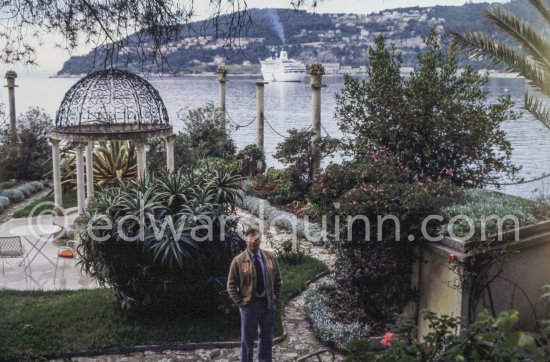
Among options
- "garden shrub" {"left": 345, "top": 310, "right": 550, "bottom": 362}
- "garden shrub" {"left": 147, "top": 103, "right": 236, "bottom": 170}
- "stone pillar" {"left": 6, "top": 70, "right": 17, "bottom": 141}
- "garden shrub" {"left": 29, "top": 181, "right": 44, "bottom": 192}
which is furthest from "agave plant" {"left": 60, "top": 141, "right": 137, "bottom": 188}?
"garden shrub" {"left": 345, "top": 310, "right": 550, "bottom": 362}

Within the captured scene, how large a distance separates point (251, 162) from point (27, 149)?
613 cm

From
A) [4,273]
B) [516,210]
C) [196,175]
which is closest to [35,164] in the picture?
[4,273]

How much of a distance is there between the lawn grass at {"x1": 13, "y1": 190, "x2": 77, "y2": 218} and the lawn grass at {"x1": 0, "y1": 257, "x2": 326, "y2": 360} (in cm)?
561

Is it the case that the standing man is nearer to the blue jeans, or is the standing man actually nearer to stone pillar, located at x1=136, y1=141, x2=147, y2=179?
the blue jeans

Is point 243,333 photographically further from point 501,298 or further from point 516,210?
point 516,210

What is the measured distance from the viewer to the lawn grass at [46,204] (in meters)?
13.3

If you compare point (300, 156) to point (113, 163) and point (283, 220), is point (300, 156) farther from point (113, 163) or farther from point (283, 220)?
point (113, 163)

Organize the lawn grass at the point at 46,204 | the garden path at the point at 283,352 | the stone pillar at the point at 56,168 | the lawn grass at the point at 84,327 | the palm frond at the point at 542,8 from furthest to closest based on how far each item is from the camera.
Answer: the lawn grass at the point at 46,204 < the stone pillar at the point at 56,168 < the palm frond at the point at 542,8 < the lawn grass at the point at 84,327 < the garden path at the point at 283,352

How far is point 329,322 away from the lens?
729cm

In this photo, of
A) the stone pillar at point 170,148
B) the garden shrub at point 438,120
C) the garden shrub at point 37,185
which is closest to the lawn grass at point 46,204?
the garden shrub at point 37,185

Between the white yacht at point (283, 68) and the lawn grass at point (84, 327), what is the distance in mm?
44286

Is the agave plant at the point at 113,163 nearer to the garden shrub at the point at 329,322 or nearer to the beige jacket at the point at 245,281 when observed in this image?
the garden shrub at the point at 329,322

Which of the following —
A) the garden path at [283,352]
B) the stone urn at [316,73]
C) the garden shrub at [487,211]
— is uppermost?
the stone urn at [316,73]

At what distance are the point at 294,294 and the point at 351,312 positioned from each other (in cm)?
97
